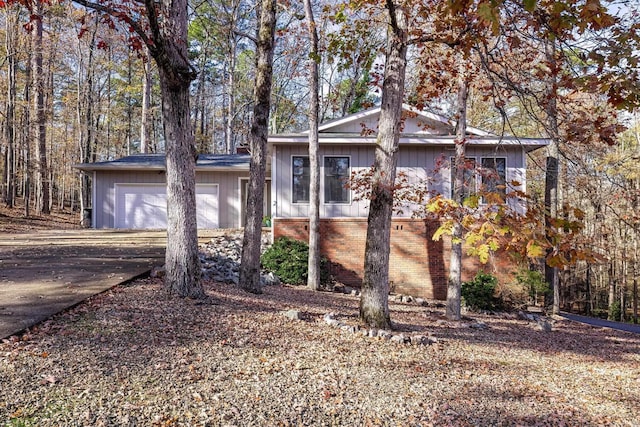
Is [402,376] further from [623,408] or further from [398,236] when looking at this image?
[398,236]

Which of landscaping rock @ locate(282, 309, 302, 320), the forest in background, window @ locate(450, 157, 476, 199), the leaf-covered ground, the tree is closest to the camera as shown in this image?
the leaf-covered ground

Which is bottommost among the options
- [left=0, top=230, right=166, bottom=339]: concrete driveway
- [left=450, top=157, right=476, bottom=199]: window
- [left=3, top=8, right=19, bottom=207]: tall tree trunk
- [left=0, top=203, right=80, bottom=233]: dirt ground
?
[left=0, top=230, right=166, bottom=339]: concrete driveway

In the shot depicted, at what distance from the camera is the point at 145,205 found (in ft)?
56.1

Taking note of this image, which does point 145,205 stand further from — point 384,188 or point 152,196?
point 384,188

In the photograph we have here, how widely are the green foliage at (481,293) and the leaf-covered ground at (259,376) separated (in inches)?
188

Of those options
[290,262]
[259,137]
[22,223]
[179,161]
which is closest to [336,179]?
[290,262]

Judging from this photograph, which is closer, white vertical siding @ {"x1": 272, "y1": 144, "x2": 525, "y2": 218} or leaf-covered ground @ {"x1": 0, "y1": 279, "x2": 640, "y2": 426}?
leaf-covered ground @ {"x1": 0, "y1": 279, "x2": 640, "y2": 426}

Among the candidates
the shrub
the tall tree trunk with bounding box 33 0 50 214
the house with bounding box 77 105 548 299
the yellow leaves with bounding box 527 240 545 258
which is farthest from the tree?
the tall tree trunk with bounding box 33 0 50 214

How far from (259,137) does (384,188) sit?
274cm

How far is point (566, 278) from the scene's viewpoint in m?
16.0

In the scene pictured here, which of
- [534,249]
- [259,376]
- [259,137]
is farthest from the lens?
[259,137]

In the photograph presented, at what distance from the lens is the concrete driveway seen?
4.66m

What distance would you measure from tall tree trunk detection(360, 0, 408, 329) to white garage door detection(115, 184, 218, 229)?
12.2 meters

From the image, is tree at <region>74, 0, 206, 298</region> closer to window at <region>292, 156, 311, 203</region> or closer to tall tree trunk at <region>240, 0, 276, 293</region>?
tall tree trunk at <region>240, 0, 276, 293</region>
